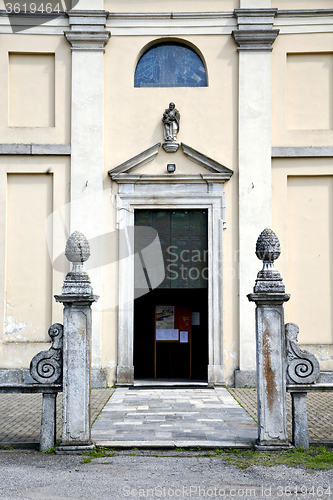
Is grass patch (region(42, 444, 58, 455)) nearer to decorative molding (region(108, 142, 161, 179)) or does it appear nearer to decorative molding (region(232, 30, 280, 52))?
decorative molding (region(108, 142, 161, 179))

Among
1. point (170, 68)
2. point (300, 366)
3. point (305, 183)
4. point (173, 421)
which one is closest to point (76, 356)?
point (173, 421)

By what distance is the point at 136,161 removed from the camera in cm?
1148

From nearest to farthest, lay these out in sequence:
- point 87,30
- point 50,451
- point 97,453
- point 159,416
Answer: point 97,453, point 50,451, point 159,416, point 87,30

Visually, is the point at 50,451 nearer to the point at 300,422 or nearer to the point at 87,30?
the point at 300,422

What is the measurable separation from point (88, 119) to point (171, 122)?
1721 mm

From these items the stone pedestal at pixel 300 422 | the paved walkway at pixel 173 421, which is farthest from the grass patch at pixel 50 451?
the stone pedestal at pixel 300 422

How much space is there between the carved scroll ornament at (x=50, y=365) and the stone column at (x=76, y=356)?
10 centimetres

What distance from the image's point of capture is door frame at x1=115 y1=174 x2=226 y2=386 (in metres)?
11.3

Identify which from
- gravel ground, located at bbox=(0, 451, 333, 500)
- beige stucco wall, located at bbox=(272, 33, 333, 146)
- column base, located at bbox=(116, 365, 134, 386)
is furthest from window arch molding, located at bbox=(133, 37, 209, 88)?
gravel ground, located at bbox=(0, 451, 333, 500)

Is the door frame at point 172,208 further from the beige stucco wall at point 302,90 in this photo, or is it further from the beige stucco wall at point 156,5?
the beige stucco wall at point 156,5

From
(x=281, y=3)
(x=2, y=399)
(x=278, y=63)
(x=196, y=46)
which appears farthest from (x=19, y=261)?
(x=281, y=3)

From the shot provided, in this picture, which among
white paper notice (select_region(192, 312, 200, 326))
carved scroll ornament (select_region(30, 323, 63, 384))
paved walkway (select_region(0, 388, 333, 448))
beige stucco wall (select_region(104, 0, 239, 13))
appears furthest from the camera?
white paper notice (select_region(192, 312, 200, 326))

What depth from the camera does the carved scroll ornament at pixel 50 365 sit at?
21.7 ft

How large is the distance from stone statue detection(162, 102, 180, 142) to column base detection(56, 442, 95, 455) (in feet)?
22.3
